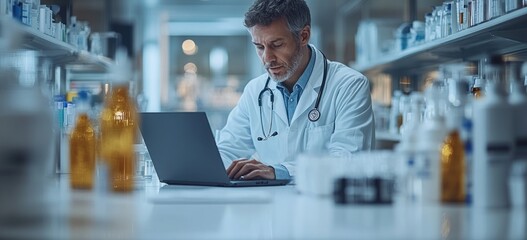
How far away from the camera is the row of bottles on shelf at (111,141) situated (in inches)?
83.3

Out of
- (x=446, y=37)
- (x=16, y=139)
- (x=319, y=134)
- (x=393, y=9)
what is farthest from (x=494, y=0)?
(x=393, y=9)

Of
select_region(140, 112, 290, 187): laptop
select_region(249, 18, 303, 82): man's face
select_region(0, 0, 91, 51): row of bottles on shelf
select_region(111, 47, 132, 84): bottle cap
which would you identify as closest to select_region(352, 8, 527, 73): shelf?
select_region(249, 18, 303, 82): man's face

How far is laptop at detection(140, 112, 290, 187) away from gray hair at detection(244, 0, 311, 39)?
0.84 metres

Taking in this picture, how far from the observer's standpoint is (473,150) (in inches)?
66.7

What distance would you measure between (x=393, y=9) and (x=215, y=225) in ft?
21.6

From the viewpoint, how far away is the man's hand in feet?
8.34

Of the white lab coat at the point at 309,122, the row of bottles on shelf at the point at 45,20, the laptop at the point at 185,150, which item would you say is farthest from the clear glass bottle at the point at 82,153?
the white lab coat at the point at 309,122

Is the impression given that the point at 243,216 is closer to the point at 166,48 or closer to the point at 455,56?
the point at 455,56

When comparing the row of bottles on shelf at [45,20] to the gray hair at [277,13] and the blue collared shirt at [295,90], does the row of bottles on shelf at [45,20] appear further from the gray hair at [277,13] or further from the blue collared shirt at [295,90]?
the blue collared shirt at [295,90]

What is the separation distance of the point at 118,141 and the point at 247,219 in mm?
677

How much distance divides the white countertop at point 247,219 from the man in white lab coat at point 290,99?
1.07 metres

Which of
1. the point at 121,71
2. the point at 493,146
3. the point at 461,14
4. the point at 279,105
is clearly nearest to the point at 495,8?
the point at 461,14

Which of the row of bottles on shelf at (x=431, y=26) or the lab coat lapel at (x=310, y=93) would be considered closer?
the row of bottles on shelf at (x=431, y=26)

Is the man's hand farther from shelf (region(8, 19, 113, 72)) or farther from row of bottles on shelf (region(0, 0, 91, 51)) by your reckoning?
row of bottles on shelf (region(0, 0, 91, 51))
